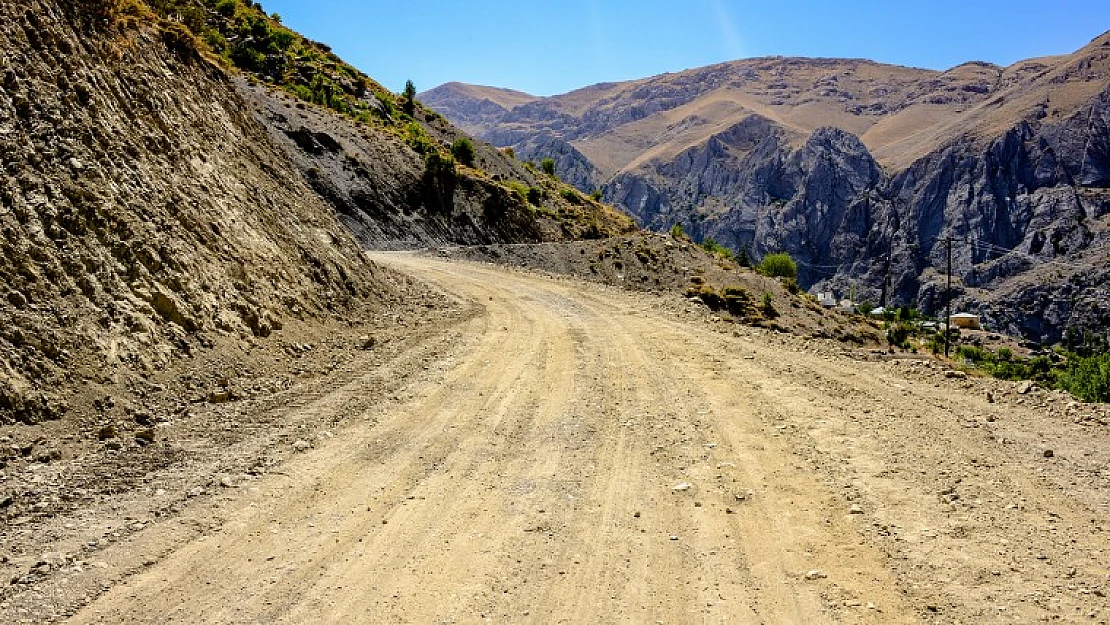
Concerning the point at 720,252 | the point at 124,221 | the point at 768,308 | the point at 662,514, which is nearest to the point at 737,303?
the point at 768,308

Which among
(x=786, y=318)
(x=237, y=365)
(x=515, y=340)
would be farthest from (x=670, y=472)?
(x=786, y=318)

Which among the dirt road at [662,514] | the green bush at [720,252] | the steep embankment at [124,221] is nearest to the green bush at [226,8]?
the green bush at [720,252]

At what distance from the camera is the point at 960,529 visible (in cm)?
673

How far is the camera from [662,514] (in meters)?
7.18

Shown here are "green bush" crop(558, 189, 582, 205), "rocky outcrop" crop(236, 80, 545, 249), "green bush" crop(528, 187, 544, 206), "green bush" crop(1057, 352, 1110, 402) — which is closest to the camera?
"green bush" crop(1057, 352, 1110, 402)

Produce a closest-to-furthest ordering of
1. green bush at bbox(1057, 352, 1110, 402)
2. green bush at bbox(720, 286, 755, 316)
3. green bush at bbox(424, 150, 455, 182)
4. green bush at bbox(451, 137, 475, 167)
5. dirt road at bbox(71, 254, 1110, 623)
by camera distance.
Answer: dirt road at bbox(71, 254, 1110, 623)
green bush at bbox(1057, 352, 1110, 402)
green bush at bbox(720, 286, 755, 316)
green bush at bbox(424, 150, 455, 182)
green bush at bbox(451, 137, 475, 167)

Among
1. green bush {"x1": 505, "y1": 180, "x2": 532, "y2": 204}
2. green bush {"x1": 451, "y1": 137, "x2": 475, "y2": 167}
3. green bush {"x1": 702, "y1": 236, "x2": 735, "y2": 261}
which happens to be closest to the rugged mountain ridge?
green bush {"x1": 505, "y1": 180, "x2": 532, "y2": 204}

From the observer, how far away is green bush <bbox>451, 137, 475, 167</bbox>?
177ft

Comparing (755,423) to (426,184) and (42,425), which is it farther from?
(426,184)

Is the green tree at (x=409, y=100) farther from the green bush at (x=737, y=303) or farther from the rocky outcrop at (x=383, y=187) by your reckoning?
the green bush at (x=737, y=303)

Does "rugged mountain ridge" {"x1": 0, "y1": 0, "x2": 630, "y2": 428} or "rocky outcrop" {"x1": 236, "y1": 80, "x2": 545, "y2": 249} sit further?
"rocky outcrop" {"x1": 236, "y1": 80, "x2": 545, "y2": 249}

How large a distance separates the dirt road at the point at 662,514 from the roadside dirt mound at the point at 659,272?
20826 mm

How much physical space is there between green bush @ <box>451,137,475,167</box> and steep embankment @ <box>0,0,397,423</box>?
36.6 metres

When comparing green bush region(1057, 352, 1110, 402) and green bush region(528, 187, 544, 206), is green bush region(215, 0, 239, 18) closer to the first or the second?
green bush region(528, 187, 544, 206)
